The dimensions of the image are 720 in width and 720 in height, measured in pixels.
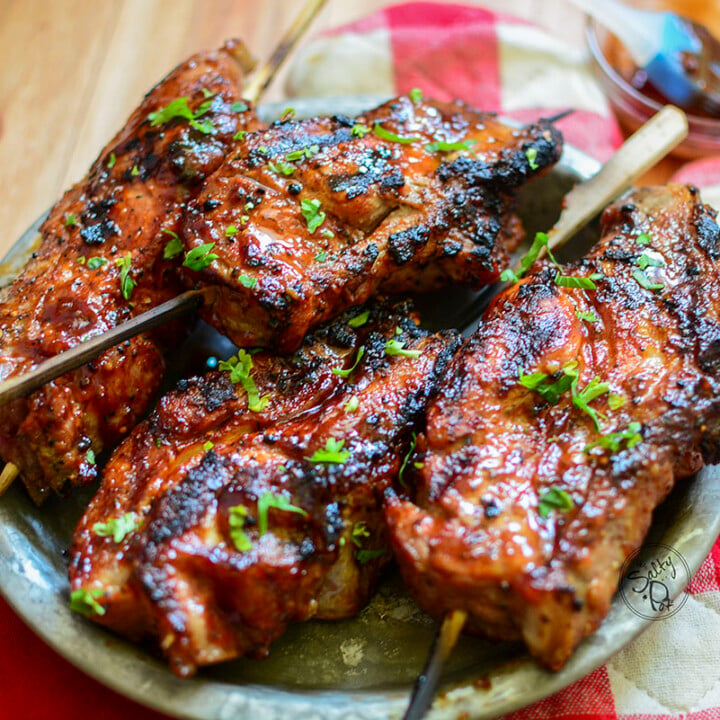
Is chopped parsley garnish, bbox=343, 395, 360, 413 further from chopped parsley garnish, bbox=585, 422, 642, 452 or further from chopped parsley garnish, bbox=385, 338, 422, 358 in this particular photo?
chopped parsley garnish, bbox=585, 422, 642, 452

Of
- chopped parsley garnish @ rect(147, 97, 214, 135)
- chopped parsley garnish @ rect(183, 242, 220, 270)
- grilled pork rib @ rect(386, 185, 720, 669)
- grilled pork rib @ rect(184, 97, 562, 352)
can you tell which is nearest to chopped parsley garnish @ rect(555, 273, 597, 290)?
grilled pork rib @ rect(386, 185, 720, 669)

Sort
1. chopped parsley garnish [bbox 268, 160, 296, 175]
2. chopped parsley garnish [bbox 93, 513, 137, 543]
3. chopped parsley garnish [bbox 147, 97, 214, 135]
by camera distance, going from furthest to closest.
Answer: chopped parsley garnish [bbox 147, 97, 214, 135] → chopped parsley garnish [bbox 268, 160, 296, 175] → chopped parsley garnish [bbox 93, 513, 137, 543]

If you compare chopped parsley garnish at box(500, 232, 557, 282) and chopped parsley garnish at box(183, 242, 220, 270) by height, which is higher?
chopped parsley garnish at box(183, 242, 220, 270)

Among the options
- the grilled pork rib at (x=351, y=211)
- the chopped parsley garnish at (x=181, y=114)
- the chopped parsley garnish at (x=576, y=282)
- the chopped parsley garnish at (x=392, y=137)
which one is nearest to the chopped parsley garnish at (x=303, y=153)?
the grilled pork rib at (x=351, y=211)

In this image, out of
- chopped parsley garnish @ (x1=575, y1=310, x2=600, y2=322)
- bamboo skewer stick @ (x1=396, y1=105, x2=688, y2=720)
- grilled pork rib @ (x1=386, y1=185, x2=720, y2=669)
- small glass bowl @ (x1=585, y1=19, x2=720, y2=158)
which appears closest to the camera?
grilled pork rib @ (x1=386, y1=185, x2=720, y2=669)

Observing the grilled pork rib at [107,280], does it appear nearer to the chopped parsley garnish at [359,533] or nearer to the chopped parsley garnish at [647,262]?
the chopped parsley garnish at [359,533]

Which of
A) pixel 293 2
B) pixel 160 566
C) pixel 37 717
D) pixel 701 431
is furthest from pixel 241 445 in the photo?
pixel 293 2
